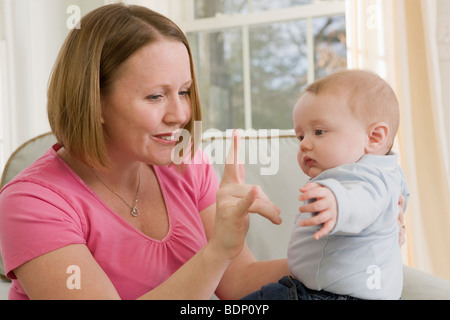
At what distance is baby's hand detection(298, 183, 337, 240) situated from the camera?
0.77 meters

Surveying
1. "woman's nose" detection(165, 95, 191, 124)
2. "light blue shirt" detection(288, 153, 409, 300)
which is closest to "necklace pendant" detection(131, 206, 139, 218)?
"woman's nose" detection(165, 95, 191, 124)

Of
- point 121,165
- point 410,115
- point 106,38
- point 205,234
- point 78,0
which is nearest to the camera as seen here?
point 106,38

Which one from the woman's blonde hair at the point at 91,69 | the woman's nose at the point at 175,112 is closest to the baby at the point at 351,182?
the woman's nose at the point at 175,112

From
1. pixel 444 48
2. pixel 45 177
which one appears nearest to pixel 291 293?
pixel 45 177

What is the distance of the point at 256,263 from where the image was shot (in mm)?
1271

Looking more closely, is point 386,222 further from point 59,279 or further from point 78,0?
point 78,0

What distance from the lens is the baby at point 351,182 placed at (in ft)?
3.05

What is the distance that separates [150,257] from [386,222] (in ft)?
1.76

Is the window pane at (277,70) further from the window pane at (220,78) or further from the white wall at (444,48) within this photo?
the white wall at (444,48)

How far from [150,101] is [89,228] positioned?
0.32 meters

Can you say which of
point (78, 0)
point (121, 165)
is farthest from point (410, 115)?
point (78, 0)

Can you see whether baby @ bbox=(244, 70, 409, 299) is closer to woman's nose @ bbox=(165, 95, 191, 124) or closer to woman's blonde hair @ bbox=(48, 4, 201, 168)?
woman's nose @ bbox=(165, 95, 191, 124)

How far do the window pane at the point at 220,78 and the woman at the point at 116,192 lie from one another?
198 cm

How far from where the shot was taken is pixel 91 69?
1.06 metres
